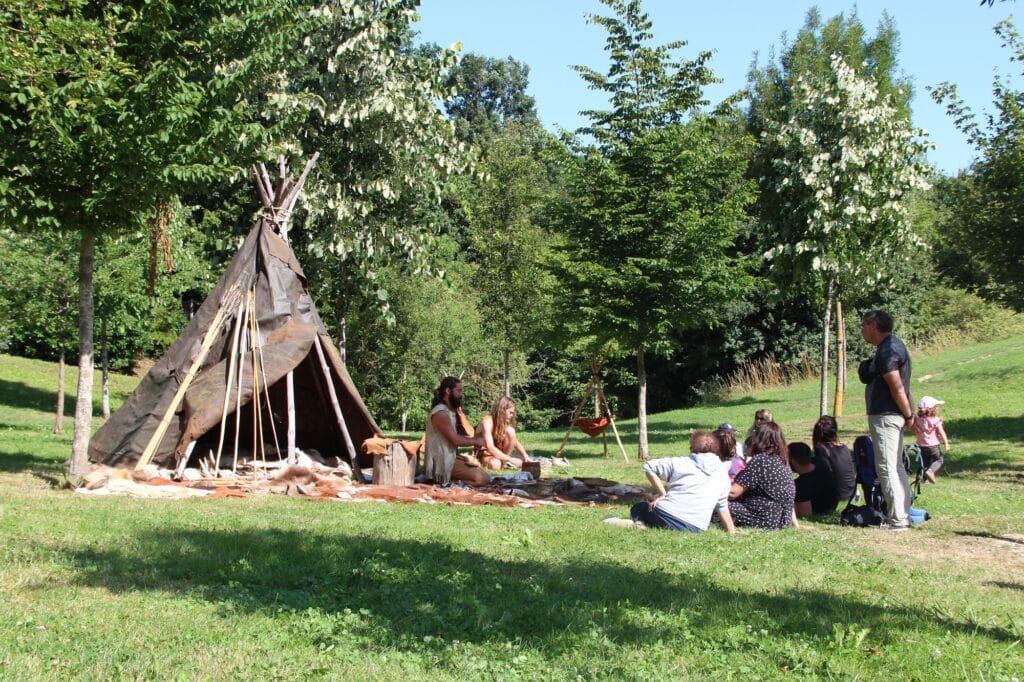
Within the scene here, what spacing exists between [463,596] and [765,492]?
410 cm

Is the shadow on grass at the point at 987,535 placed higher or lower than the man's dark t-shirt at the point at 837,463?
lower

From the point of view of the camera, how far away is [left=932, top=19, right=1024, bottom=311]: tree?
15.5 metres

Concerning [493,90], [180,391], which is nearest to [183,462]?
[180,391]

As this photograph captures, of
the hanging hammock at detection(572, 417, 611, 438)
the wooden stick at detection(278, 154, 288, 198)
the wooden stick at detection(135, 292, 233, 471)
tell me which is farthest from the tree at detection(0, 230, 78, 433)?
the hanging hammock at detection(572, 417, 611, 438)

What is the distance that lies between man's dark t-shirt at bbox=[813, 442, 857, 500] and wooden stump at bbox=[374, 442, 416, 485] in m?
4.83

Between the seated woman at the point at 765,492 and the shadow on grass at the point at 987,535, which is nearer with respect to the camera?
the shadow on grass at the point at 987,535

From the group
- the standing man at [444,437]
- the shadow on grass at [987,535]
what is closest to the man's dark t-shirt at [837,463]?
the shadow on grass at [987,535]

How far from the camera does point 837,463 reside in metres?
9.89

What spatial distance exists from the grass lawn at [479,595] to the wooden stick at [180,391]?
1.80 m

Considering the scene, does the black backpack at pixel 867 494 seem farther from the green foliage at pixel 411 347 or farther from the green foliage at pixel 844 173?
the green foliage at pixel 411 347

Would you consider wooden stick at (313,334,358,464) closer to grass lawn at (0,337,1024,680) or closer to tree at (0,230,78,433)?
grass lawn at (0,337,1024,680)

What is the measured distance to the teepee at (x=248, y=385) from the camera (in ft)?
38.9

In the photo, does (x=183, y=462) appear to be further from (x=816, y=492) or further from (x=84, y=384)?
(x=816, y=492)

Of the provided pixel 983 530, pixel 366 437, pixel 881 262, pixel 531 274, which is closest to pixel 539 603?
pixel 983 530
